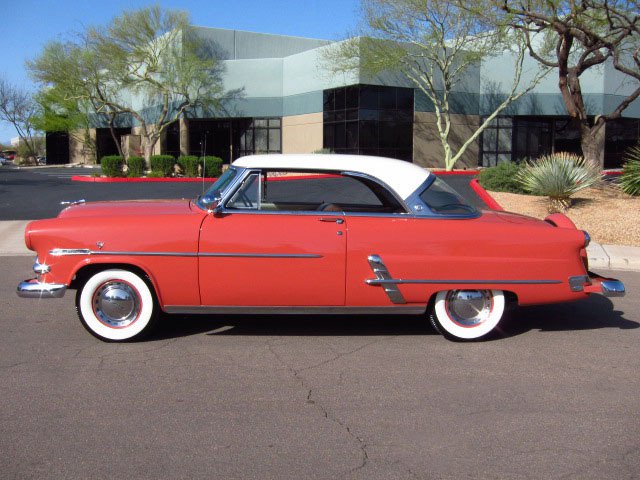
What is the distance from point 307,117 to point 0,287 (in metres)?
27.5

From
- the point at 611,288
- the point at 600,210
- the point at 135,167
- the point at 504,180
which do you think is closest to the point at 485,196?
the point at 504,180

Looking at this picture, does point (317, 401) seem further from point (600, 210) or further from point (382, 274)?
point (600, 210)

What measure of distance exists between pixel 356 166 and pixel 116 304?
2.48m

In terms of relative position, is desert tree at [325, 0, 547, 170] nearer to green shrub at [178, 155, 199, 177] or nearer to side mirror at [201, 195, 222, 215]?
green shrub at [178, 155, 199, 177]

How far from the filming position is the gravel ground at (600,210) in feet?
43.2

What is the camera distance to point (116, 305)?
19.9ft

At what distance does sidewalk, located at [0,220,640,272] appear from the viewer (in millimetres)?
10867

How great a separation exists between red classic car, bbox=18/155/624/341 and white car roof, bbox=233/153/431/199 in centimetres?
1

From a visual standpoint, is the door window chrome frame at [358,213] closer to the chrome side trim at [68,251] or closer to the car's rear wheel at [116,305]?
the car's rear wheel at [116,305]

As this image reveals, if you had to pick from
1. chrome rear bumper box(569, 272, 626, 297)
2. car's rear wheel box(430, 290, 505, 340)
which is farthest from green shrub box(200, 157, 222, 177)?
chrome rear bumper box(569, 272, 626, 297)

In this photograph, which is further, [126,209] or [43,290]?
[126,209]

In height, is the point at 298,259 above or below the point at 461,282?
above

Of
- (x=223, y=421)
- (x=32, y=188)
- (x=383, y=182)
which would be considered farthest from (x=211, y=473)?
(x=32, y=188)

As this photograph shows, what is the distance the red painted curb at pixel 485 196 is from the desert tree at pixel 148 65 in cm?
2141
